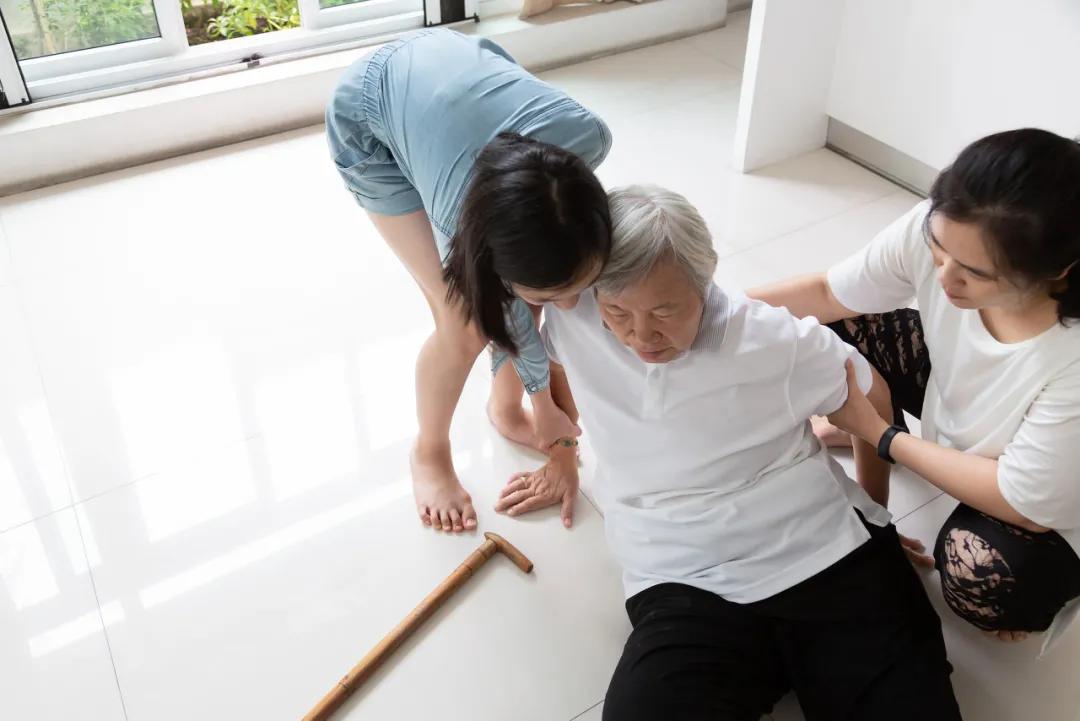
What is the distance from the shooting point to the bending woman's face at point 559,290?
3.74 ft

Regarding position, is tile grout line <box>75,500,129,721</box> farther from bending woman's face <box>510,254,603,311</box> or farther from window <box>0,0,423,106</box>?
window <box>0,0,423,106</box>

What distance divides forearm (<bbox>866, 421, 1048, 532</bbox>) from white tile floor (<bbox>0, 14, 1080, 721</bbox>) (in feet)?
0.96

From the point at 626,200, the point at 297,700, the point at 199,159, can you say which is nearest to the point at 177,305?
the point at 199,159

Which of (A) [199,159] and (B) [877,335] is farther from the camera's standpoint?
(A) [199,159]

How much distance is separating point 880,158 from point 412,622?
1.92 metres

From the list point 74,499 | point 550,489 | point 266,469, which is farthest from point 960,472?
point 74,499

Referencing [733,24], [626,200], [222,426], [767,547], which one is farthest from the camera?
[733,24]

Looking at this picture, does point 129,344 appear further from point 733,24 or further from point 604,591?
point 733,24

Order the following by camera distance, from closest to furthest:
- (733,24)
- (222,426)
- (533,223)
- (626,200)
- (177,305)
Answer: (533,223) < (626,200) < (222,426) < (177,305) < (733,24)

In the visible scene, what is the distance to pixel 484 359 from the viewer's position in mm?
2092

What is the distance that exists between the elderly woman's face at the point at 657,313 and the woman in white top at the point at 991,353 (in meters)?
0.32

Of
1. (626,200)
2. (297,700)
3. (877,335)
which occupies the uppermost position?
(626,200)

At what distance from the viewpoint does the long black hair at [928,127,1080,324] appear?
1097 mm

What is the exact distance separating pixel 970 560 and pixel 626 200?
741 mm
